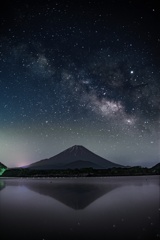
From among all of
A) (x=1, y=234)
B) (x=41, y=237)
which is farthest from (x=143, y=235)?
(x=1, y=234)

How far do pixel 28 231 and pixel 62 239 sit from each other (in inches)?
90.5

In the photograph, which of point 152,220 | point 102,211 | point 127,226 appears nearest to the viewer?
point 127,226

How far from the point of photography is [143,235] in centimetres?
1084

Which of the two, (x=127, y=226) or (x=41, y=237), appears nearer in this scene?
(x=41, y=237)

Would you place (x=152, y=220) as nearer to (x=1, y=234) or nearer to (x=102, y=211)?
(x=102, y=211)

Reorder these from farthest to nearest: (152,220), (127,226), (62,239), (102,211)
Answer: (102,211) < (152,220) < (127,226) < (62,239)

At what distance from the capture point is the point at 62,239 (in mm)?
10641

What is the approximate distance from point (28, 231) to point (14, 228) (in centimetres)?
106

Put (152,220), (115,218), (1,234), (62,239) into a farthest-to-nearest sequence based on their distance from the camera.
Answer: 1. (115,218)
2. (152,220)
3. (1,234)
4. (62,239)

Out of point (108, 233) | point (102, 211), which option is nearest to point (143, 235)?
point (108, 233)

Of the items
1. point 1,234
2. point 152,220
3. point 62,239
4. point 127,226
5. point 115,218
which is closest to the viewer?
point 62,239

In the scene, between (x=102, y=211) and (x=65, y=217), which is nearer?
(x=65, y=217)

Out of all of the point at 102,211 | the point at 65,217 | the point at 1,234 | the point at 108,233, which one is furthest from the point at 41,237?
the point at 102,211

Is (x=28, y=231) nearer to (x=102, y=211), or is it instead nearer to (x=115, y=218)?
(x=115, y=218)
